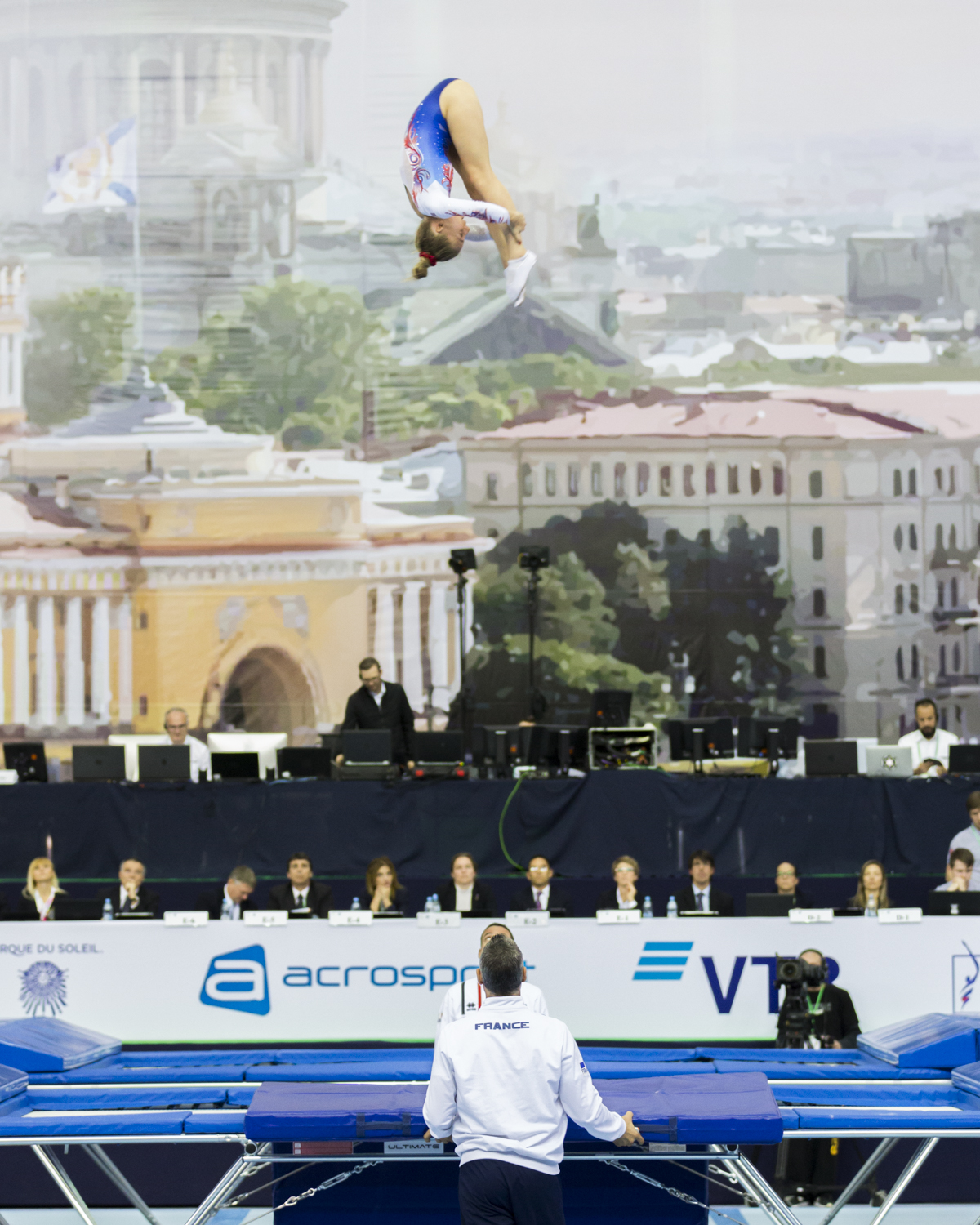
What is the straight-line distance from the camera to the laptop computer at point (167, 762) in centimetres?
1095

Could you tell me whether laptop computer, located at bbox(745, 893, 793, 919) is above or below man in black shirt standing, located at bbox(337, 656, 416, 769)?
below

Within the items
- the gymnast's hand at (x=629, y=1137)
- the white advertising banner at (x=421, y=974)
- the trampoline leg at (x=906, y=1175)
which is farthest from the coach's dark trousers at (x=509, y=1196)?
the white advertising banner at (x=421, y=974)

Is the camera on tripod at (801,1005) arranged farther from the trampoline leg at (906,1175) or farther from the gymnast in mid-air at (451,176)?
the gymnast in mid-air at (451,176)

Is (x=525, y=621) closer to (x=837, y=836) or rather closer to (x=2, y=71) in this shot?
(x=837, y=836)

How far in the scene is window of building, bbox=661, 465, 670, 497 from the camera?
14.7m

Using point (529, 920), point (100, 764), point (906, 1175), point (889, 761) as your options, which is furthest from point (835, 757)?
point (906, 1175)

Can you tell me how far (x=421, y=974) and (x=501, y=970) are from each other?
3306 mm

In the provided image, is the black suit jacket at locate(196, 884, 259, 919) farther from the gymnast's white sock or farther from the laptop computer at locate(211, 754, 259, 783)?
the gymnast's white sock

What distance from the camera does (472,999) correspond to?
535cm

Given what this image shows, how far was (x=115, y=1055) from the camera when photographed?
22.2 ft

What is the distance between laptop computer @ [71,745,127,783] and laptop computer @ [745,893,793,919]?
5367mm

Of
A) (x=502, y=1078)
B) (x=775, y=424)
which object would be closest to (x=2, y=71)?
(x=775, y=424)

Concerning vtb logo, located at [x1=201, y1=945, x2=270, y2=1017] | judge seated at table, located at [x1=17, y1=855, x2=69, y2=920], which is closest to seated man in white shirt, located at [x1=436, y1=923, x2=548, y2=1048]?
vtb logo, located at [x1=201, y1=945, x2=270, y2=1017]

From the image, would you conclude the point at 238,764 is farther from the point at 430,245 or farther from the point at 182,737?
the point at 430,245
